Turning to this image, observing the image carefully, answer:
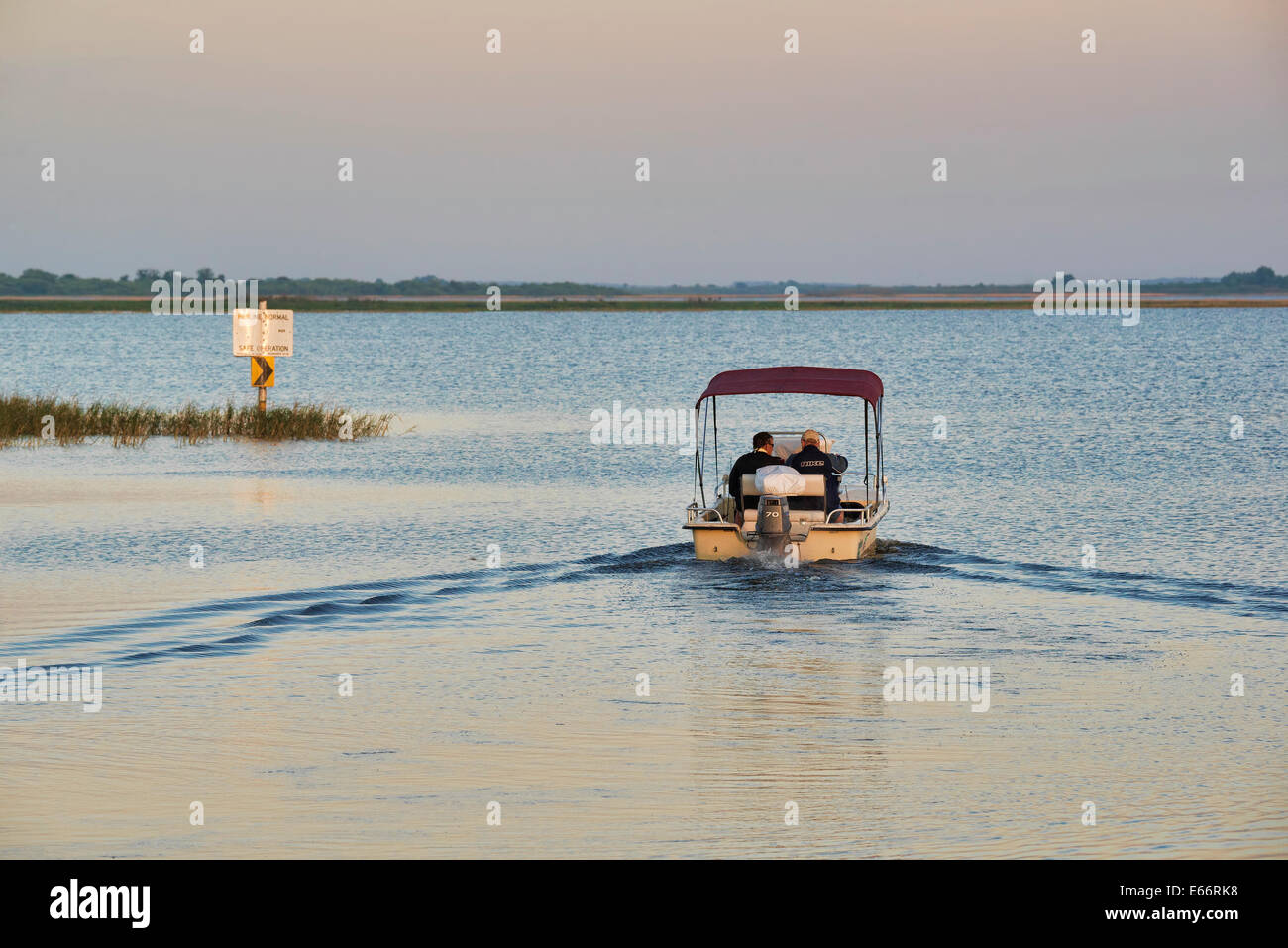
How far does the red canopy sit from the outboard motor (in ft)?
8.66

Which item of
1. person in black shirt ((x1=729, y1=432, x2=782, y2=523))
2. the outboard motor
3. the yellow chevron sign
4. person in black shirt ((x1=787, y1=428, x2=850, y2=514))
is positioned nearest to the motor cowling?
the outboard motor

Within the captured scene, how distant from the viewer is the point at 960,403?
56.5 m

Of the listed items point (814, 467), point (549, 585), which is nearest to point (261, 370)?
point (549, 585)

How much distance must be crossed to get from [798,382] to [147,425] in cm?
2273

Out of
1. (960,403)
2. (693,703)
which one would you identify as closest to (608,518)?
(693,703)

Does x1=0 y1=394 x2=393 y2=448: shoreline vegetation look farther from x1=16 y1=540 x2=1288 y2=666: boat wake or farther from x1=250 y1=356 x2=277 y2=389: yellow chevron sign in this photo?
x1=16 y1=540 x2=1288 y2=666: boat wake

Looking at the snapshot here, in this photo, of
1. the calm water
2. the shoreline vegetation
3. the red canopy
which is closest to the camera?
the calm water

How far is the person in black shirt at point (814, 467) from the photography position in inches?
762

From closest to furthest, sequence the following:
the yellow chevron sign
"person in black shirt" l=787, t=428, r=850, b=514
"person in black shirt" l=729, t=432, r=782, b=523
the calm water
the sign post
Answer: the calm water < "person in black shirt" l=787, t=428, r=850, b=514 < "person in black shirt" l=729, t=432, r=782, b=523 < the sign post < the yellow chevron sign

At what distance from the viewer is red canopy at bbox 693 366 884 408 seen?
70.1 ft

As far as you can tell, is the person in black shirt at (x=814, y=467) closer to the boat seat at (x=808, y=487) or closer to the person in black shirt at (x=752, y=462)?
the boat seat at (x=808, y=487)

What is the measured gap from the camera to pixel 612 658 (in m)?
14.9

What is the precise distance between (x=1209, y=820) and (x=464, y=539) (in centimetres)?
1471
